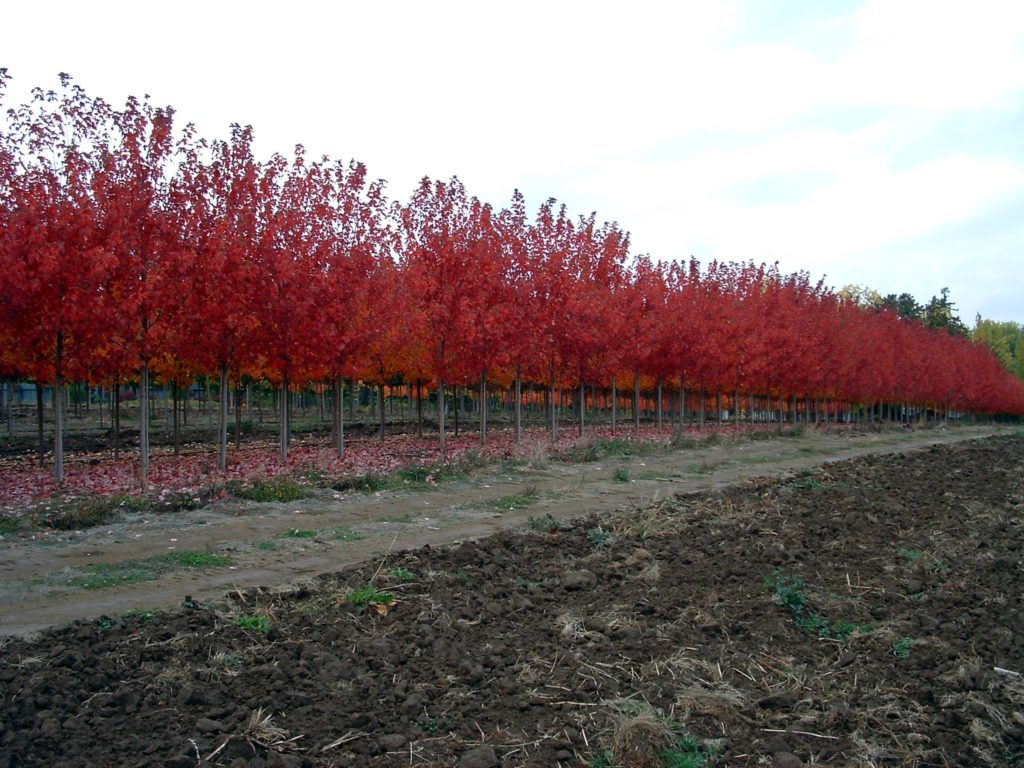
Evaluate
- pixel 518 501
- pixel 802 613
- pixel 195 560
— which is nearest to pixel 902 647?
pixel 802 613

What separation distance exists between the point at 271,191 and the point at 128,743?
15712 mm

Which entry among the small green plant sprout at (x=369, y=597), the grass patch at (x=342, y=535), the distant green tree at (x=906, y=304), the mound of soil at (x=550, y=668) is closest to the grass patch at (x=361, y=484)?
the grass patch at (x=342, y=535)

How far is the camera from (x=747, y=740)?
5434 mm

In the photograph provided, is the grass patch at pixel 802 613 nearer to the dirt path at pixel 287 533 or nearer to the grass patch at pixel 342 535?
the dirt path at pixel 287 533

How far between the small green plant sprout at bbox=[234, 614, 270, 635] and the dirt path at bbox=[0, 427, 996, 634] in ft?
3.99

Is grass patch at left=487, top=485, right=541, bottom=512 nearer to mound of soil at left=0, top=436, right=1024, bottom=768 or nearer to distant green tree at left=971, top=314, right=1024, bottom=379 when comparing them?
mound of soil at left=0, top=436, right=1024, bottom=768

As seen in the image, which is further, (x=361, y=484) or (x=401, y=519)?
(x=361, y=484)

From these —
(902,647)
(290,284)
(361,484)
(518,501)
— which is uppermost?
(290,284)

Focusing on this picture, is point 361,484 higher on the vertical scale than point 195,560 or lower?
higher

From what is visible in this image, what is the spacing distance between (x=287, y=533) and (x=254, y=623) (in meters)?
4.75

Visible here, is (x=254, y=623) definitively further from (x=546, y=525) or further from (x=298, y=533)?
(x=546, y=525)

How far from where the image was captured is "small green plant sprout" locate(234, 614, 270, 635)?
688cm

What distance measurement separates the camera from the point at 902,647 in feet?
23.5

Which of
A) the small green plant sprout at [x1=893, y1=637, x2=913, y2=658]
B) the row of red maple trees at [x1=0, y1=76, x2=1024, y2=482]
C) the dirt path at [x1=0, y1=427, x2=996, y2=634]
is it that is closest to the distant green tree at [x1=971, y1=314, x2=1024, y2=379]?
the row of red maple trees at [x1=0, y1=76, x2=1024, y2=482]
